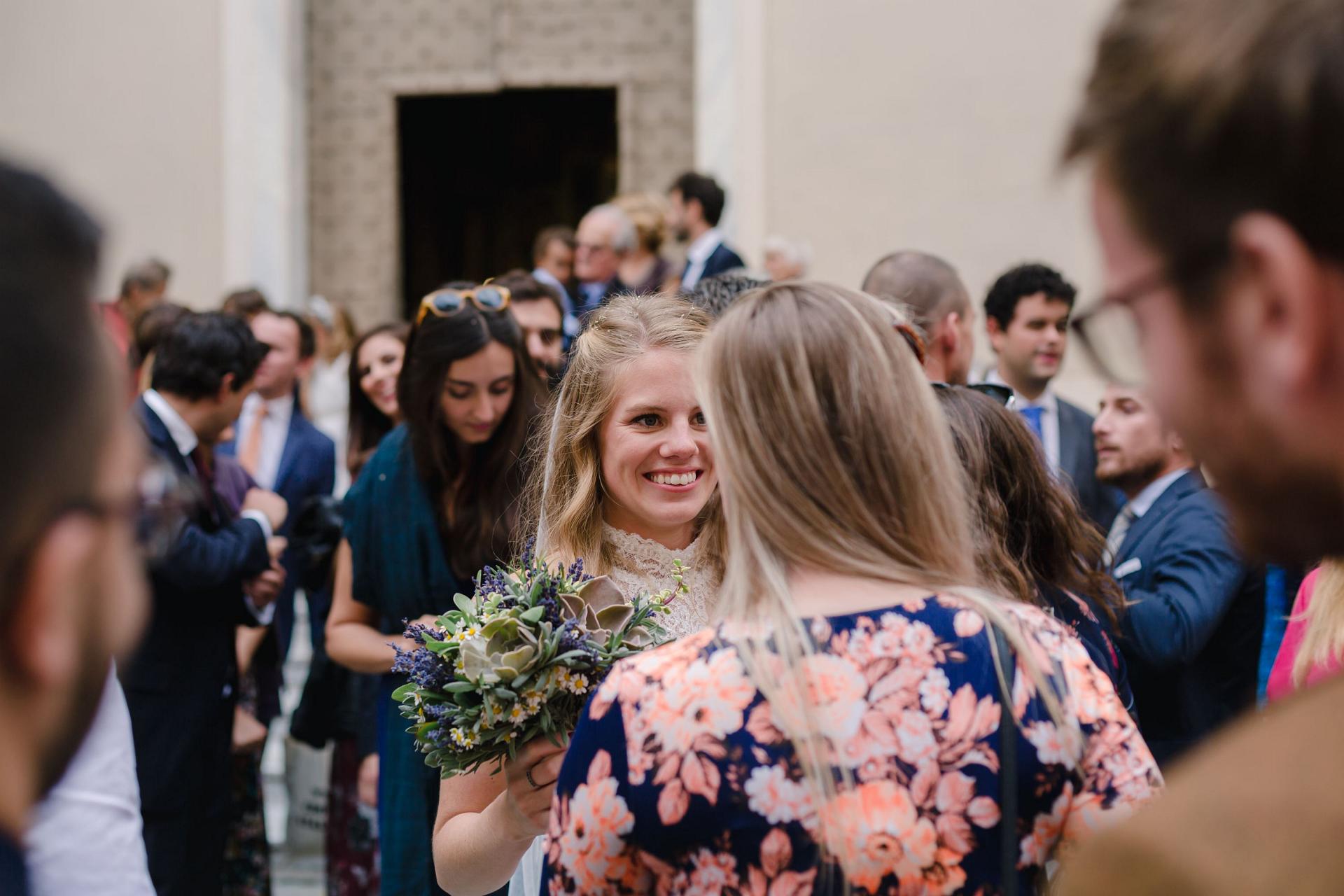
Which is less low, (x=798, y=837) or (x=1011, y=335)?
(x=1011, y=335)

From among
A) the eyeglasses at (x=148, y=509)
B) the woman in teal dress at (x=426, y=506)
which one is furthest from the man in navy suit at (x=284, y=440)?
the eyeglasses at (x=148, y=509)

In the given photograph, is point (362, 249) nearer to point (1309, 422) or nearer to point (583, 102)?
point (583, 102)

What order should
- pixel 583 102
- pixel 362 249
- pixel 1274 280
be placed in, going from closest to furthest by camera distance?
pixel 1274 280
pixel 362 249
pixel 583 102

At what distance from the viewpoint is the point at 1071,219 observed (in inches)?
375

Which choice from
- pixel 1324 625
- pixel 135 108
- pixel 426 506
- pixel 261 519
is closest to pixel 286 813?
pixel 261 519

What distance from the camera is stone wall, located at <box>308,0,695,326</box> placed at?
12945 mm

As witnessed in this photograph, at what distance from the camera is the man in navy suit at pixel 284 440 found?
19.9 ft

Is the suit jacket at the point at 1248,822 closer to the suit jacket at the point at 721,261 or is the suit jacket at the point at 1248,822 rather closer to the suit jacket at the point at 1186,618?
the suit jacket at the point at 1186,618

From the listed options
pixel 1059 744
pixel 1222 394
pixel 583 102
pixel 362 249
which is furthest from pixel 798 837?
pixel 583 102

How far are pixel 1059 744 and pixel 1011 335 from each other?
4005 mm

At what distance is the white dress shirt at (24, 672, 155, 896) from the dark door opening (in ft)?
46.7

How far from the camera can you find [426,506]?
3945 millimetres

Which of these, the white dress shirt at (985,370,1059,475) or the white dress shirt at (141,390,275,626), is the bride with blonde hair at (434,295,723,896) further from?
the white dress shirt at (985,370,1059,475)

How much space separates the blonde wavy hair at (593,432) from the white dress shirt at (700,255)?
5.38m
